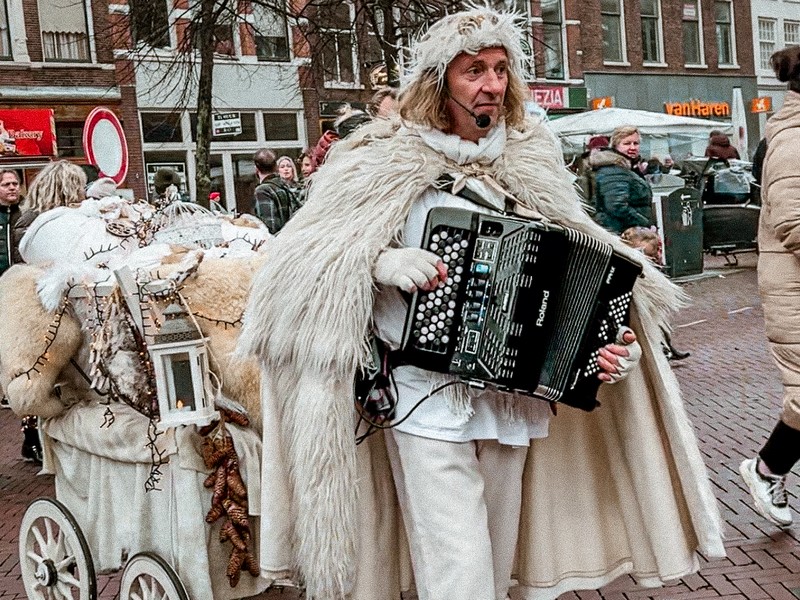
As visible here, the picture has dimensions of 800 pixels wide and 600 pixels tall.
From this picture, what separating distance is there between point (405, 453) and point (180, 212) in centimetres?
163

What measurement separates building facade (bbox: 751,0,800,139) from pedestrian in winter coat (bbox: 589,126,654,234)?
26981mm

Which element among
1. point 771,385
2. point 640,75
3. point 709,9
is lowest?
point 771,385

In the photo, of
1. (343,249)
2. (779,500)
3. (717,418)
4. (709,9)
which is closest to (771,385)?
(717,418)

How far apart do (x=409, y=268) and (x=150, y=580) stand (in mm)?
1423

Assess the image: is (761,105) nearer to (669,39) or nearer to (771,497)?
(669,39)

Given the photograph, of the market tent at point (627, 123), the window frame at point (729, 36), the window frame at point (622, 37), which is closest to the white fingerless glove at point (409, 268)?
the market tent at point (627, 123)

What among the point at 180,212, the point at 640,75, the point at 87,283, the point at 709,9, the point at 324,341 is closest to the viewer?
the point at 324,341

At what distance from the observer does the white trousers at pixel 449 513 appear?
8.17ft

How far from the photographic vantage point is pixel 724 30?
32.5 meters

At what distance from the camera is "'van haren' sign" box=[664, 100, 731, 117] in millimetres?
30656

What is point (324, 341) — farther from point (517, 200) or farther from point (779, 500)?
point (779, 500)

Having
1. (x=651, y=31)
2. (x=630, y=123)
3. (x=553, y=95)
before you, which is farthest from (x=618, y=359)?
(x=651, y=31)

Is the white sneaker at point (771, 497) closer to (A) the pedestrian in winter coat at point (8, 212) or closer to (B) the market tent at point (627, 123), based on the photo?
(A) the pedestrian in winter coat at point (8, 212)

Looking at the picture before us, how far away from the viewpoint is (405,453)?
2594mm
